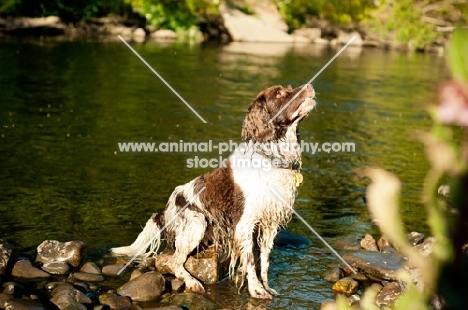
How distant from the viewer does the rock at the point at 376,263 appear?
603cm

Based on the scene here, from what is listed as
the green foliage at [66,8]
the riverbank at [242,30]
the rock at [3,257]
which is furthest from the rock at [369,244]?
the green foliage at [66,8]

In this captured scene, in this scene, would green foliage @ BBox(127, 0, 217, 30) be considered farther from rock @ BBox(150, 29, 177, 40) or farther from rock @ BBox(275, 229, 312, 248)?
rock @ BBox(275, 229, 312, 248)

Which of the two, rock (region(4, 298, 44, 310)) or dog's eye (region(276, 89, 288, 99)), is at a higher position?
dog's eye (region(276, 89, 288, 99))

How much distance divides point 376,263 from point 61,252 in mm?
2904

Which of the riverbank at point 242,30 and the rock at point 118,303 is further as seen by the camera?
the riverbank at point 242,30

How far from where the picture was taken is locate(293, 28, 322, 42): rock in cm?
3775

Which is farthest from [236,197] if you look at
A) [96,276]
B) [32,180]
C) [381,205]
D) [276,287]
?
[381,205]

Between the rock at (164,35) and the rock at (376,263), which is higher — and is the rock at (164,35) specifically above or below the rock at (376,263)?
above

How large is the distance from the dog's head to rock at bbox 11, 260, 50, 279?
6.94ft

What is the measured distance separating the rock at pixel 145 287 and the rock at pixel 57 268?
2.04 ft

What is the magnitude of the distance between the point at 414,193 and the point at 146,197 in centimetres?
374

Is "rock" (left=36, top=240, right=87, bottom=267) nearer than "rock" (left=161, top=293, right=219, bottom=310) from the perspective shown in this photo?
No

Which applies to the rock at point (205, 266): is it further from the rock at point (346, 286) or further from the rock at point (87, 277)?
the rock at point (346, 286)

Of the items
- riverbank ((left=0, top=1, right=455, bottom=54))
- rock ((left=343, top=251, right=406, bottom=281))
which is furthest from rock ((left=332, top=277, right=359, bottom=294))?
riverbank ((left=0, top=1, right=455, bottom=54))
